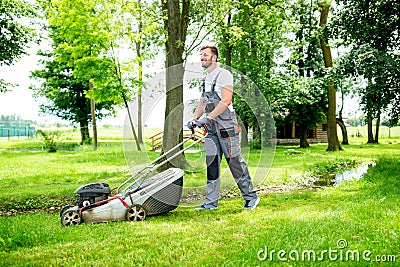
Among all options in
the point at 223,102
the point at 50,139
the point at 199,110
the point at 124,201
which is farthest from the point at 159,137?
the point at 50,139

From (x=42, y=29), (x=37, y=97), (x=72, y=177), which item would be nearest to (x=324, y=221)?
(x=72, y=177)

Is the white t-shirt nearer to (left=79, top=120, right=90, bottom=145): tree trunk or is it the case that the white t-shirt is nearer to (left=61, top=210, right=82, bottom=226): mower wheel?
(left=61, top=210, right=82, bottom=226): mower wheel

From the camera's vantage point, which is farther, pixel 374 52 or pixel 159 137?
pixel 374 52

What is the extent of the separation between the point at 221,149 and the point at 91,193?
1.90 m

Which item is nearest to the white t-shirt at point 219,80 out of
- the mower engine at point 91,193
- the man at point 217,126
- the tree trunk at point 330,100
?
the man at point 217,126

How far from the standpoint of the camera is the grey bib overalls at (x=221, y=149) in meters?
5.78

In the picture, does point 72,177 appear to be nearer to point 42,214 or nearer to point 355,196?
point 42,214

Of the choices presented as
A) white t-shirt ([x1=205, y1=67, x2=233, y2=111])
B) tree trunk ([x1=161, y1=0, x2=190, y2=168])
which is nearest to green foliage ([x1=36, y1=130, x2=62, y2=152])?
tree trunk ([x1=161, y1=0, x2=190, y2=168])

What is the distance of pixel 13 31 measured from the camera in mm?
21766

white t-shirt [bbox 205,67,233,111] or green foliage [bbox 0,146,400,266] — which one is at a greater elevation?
white t-shirt [bbox 205,67,233,111]

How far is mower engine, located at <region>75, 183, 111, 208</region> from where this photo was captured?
5.12 m

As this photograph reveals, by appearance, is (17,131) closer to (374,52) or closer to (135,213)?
(374,52)

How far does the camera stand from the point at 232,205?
6.40 metres

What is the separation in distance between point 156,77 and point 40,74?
26720 millimetres
